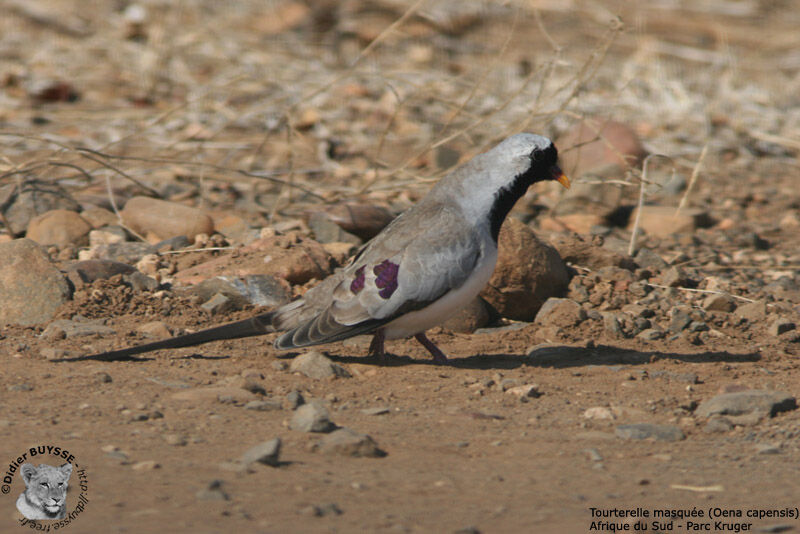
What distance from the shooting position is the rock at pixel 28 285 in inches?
185

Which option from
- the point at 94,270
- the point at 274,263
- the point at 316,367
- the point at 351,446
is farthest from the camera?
the point at 274,263

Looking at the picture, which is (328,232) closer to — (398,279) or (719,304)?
(398,279)

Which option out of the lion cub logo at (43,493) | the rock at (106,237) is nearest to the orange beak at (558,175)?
the lion cub logo at (43,493)

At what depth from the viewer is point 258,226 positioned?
246 inches

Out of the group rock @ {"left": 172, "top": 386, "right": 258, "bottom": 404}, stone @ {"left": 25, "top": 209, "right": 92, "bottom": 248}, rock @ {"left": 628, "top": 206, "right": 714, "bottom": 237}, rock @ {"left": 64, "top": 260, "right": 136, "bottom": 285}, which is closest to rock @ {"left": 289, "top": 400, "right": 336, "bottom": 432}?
rock @ {"left": 172, "top": 386, "right": 258, "bottom": 404}

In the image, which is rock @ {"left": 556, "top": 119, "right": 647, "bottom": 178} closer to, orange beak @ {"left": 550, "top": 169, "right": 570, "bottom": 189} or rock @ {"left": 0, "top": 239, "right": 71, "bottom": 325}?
orange beak @ {"left": 550, "top": 169, "right": 570, "bottom": 189}

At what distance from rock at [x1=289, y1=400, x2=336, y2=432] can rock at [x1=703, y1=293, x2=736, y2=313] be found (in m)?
2.75

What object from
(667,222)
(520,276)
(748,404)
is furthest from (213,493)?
(667,222)

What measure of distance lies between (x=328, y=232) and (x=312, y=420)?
2.74 m

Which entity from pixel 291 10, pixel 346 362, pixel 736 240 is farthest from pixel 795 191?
pixel 291 10

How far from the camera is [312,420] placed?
10.8 ft

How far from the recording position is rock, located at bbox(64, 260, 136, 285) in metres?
5.06

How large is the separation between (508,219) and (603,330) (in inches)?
31.0

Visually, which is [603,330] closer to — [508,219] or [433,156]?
[508,219]
